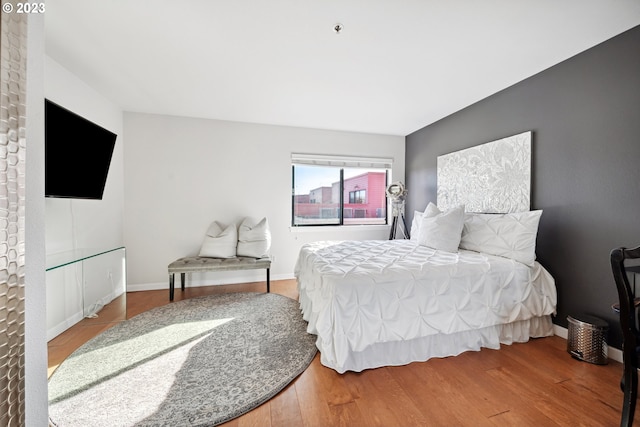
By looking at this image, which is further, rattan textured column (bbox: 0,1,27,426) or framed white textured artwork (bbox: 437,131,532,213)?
framed white textured artwork (bbox: 437,131,532,213)

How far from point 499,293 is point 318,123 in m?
3.22

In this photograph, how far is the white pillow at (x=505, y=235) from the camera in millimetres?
2301

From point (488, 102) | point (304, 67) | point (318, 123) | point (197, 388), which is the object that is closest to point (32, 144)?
point (197, 388)

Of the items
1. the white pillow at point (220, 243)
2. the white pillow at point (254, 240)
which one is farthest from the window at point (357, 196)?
the white pillow at point (220, 243)

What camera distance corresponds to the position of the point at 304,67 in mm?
2373

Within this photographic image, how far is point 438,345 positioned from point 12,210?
2.51 m

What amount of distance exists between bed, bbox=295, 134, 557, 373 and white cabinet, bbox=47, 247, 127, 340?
202 centimetres

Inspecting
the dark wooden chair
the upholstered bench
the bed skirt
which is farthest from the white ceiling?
the bed skirt

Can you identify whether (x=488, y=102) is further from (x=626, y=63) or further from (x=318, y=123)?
(x=318, y=123)

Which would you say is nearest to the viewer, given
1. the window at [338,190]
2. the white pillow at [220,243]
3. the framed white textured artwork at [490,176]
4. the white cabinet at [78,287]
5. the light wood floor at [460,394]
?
the light wood floor at [460,394]

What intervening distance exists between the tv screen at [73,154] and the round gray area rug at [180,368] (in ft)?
4.56

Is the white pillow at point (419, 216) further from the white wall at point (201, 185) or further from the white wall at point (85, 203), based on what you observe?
the white wall at point (85, 203)

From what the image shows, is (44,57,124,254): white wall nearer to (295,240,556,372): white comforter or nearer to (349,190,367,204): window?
(295,240,556,372): white comforter

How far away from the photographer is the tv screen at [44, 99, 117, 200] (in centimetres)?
203
